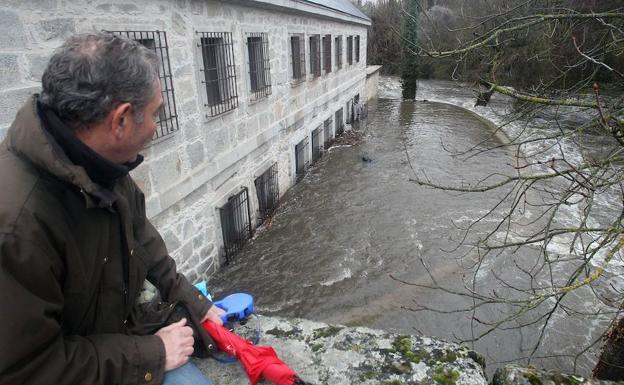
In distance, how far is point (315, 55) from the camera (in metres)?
10.8

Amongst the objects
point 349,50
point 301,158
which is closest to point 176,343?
point 301,158

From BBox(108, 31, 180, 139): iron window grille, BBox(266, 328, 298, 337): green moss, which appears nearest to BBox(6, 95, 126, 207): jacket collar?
BBox(266, 328, 298, 337): green moss

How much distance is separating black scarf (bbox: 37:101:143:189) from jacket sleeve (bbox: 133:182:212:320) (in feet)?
1.93

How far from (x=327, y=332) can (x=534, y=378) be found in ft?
3.59

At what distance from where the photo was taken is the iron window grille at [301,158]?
10492 mm

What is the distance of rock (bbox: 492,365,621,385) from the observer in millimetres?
1938

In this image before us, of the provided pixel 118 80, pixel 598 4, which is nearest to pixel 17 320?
pixel 118 80

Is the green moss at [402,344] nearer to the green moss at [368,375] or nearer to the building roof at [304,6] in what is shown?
the green moss at [368,375]

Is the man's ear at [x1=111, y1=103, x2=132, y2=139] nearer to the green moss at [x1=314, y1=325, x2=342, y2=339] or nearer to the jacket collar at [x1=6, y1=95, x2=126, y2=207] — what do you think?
the jacket collar at [x1=6, y1=95, x2=126, y2=207]

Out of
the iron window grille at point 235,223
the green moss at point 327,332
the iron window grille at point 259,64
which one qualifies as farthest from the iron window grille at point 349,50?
the green moss at point 327,332

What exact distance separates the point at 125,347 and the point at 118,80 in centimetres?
94

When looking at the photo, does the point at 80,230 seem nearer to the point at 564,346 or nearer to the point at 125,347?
the point at 125,347

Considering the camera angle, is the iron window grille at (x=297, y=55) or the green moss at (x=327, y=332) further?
the iron window grille at (x=297, y=55)

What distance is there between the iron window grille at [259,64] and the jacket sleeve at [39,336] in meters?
6.02
